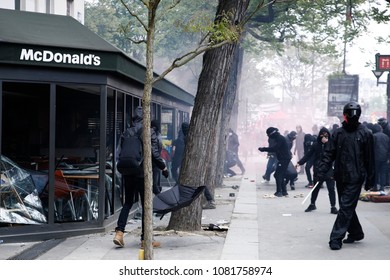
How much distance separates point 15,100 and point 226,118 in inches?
467

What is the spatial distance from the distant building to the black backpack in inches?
314

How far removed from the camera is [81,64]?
11.5 meters

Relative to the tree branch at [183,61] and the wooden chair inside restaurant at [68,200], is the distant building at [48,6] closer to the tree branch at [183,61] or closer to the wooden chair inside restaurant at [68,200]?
the wooden chair inside restaurant at [68,200]

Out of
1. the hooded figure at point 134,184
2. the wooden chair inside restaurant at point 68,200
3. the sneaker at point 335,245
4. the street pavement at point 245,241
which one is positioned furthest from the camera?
the wooden chair inside restaurant at point 68,200

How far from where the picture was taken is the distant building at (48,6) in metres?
18.9

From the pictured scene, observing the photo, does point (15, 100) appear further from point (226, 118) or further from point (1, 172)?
point (226, 118)

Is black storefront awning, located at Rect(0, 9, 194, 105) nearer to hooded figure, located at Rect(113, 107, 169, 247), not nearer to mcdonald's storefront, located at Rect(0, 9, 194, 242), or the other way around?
mcdonald's storefront, located at Rect(0, 9, 194, 242)

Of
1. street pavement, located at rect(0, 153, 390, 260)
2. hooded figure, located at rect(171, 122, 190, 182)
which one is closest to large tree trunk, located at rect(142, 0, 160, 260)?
street pavement, located at rect(0, 153, 390, 260)

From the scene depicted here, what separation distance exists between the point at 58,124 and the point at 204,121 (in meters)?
2.77

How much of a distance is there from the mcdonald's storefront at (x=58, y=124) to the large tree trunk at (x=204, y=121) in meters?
1.16

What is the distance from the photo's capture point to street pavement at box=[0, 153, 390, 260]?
33.3 feet

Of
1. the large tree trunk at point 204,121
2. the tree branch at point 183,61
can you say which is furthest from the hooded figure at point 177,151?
the tree branch at point 183,61

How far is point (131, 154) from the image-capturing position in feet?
35.4
